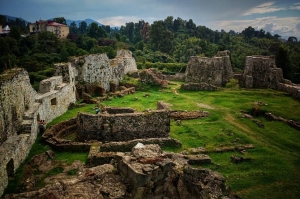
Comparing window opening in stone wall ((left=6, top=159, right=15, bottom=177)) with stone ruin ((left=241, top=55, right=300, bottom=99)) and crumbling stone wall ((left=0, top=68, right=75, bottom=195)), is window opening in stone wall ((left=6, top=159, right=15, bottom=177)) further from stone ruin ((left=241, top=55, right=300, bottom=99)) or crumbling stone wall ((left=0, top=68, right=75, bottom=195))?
stone ruin ((left=241, top=55, right=300, bottom=99))

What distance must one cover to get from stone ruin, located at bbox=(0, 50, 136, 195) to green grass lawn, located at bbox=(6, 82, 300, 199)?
3.99 feet

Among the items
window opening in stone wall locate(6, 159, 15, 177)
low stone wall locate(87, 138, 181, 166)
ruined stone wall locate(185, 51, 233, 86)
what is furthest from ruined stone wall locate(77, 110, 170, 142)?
A: ruined stone wall locate(185, 51, 233, 86)

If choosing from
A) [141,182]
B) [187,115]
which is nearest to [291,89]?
[187,115]

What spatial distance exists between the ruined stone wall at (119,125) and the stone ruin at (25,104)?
330cm

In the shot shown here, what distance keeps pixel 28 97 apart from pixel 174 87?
2122 cm

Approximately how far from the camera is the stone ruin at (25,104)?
42.9 feet

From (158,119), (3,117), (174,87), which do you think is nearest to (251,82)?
(174,87)

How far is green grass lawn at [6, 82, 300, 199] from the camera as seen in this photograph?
12508 millimetres

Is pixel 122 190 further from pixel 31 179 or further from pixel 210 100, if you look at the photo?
pixel 210 100

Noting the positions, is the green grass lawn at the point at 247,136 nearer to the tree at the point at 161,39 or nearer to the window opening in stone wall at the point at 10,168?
the window opening in stone wall at the point at 10,168

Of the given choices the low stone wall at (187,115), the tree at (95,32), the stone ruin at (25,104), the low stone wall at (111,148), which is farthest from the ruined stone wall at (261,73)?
the tree at (95,32)

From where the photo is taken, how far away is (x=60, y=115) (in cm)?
2270

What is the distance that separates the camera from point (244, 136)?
1755 cm

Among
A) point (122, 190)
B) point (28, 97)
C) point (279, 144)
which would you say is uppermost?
point (28, 97)
